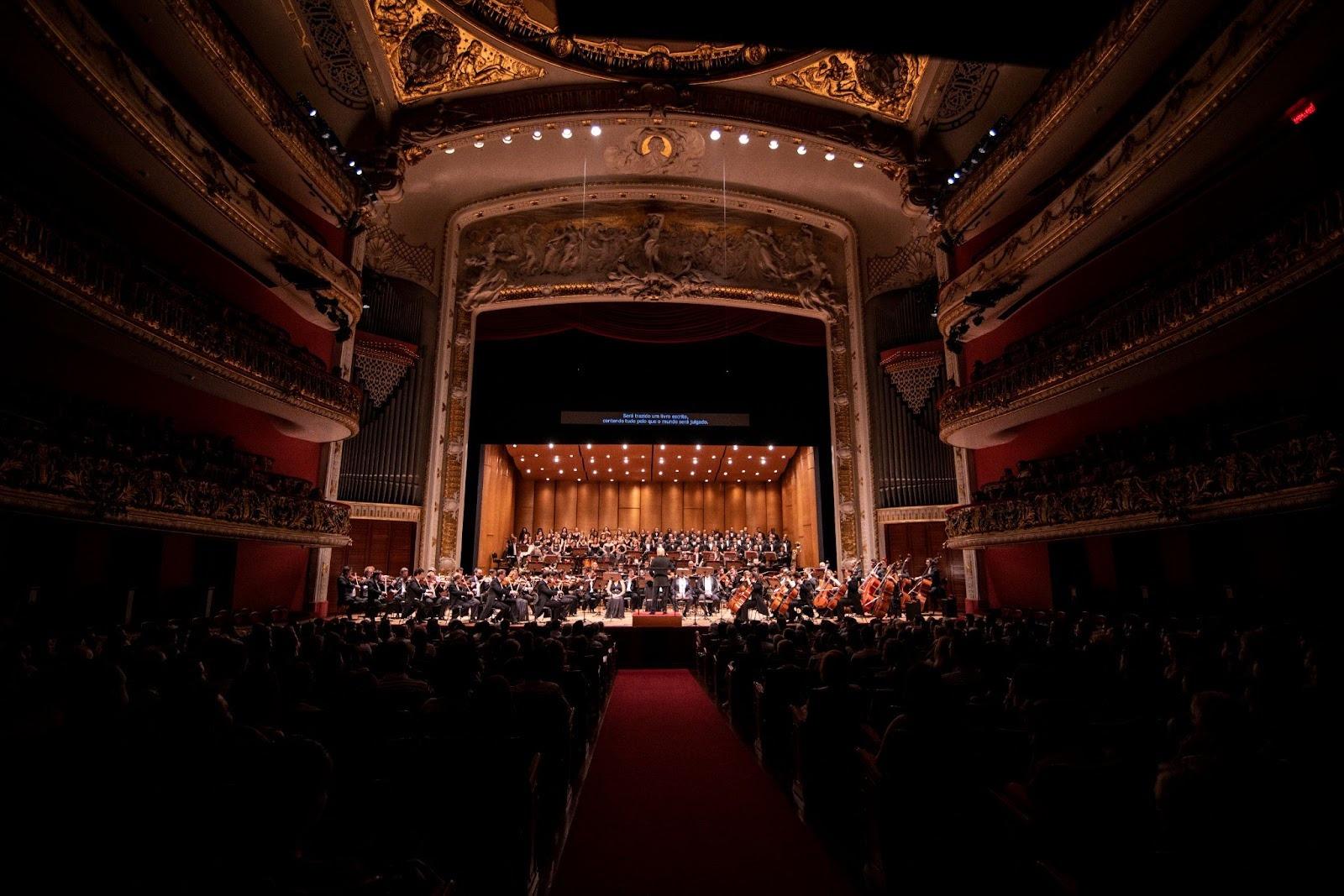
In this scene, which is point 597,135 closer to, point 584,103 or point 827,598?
point 584,103

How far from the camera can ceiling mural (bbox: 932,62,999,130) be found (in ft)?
39.3

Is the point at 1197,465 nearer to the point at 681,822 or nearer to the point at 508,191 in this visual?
the point at 681,822

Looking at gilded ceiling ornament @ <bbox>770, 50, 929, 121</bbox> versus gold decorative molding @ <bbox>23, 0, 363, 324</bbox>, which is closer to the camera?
gold decorative molding @ <bbox>23, 0, 363, 324</bbox>

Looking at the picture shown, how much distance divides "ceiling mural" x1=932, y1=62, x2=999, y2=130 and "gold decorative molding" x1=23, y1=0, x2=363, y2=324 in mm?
12283

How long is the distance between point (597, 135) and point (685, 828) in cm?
1470

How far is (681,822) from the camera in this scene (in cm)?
311

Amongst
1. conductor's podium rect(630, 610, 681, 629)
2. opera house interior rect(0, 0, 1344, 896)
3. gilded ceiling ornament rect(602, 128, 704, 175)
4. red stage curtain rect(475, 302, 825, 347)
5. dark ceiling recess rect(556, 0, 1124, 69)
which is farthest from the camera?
red stage curtain rect(475, 302, 825, 347)

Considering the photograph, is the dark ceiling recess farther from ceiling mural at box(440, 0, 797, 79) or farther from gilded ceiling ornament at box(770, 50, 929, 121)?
gilded ceiling ornament at box(770, 50, 929, 121)

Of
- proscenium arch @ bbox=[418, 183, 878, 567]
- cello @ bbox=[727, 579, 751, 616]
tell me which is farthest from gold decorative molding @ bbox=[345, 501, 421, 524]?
cello @ bbox=[727, 579, 751, 616]

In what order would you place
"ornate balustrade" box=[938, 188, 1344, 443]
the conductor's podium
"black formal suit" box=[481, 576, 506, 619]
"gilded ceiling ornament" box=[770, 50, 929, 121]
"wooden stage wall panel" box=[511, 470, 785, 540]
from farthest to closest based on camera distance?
1. "wooden stage wall panel" box=[511, 470, 785, 540]
2. "gilded ceiling ornament" box=[770, 50, 929, 121]
3. "black formal suit" box=[481, 576, 506, 619]
4. the conductor's podium
5. "ornate balustrade" box=[938, 188, 1344, 443]

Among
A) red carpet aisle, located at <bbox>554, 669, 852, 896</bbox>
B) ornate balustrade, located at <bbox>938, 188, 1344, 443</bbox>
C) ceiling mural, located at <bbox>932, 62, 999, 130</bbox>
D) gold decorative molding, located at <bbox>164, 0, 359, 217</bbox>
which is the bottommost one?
red carpet aisle, located at <bbox>554, 669, 852, 896</bbox>

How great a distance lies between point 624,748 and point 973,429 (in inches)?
378

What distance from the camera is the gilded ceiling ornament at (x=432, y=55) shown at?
11.9 meters

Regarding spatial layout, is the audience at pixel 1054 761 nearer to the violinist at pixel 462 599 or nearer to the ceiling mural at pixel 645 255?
the violinist at pixel 462 599
